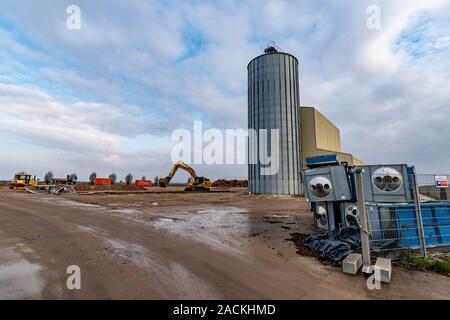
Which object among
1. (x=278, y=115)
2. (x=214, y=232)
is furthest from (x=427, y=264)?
(x=278, y=115)

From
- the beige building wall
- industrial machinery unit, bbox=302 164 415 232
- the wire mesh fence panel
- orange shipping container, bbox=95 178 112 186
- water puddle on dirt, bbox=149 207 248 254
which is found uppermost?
the beige building wall

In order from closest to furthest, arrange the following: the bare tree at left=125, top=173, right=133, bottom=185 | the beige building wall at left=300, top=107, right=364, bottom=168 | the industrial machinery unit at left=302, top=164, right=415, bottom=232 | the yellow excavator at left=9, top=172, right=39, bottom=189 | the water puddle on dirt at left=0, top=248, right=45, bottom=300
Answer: the water puddle on dirt at left=0, top=248, right=45, bottom=300
the industrial machinery unit at left=302, top=164, right=415, bottom=232
the beige building wall at left=300, top=107, right=364, bottom=168
the yellow excavator at left=9, top=172, right=39, bottom=189
the bare tree at left=125, top=173, right=133, bottom=185

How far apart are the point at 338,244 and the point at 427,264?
62.8 inches

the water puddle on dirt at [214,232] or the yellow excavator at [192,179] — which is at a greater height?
the yellow excavator at [192,179]

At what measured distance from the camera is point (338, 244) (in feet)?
17.3

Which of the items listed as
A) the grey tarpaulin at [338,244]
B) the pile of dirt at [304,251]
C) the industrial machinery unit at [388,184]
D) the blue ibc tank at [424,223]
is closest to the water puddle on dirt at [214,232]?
the pile of dirt at [304,251]

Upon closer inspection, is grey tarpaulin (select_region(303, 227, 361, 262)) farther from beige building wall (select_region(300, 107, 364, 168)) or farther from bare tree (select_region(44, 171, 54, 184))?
bare tree (select_region(44, 171, 54, 184))

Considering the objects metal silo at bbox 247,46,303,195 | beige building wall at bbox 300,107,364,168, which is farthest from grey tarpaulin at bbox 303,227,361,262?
beige building wall at bbox 300,107,364,168

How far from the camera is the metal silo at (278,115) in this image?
28.4 meters

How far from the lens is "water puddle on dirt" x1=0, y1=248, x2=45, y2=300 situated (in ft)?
10.6

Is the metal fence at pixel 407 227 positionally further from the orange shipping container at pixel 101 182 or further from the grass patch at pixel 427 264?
the orange shipping container at pixel 101 182

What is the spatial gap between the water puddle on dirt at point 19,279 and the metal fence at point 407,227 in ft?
20.8

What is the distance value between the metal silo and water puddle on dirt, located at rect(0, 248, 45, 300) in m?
25.8
